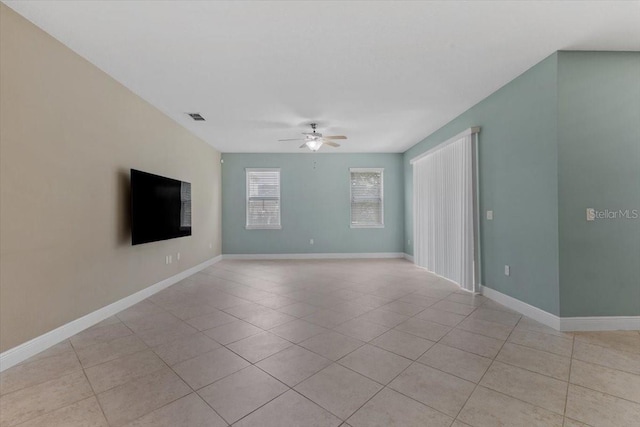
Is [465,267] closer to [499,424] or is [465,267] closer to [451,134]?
[451,134]

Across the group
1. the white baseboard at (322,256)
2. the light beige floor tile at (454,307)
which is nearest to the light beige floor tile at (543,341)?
the light beige floor tile at (454,307)

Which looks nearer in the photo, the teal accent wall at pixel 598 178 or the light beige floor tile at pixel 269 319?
the teal accent wall at pixel 598 178

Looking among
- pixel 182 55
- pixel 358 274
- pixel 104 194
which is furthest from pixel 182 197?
pixel 358 274

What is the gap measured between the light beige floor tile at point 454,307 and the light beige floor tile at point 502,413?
1708 millimetres

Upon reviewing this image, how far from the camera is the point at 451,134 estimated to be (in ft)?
16.8

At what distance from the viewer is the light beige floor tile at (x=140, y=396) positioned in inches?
68.7

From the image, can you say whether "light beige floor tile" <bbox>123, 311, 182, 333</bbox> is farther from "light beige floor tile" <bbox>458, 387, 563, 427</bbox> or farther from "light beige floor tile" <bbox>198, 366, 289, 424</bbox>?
"light beige floor tile" <bbox>458, 387, 563, 427</bbox>

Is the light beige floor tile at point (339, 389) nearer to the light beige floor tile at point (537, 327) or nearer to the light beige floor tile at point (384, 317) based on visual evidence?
the light beige floor tile at point (384, 317)

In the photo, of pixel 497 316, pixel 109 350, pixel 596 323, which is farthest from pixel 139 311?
pixel 596 323

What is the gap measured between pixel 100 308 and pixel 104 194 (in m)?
1.33

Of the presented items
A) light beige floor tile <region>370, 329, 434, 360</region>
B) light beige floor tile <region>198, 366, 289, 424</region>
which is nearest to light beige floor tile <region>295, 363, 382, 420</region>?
light beige floor tile <region>198, 366, 289, 424</region>

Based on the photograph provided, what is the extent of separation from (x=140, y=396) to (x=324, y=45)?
3285 millimetres

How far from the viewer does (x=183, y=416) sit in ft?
5.63

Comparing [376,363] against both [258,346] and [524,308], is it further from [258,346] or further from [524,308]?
[524,308]
